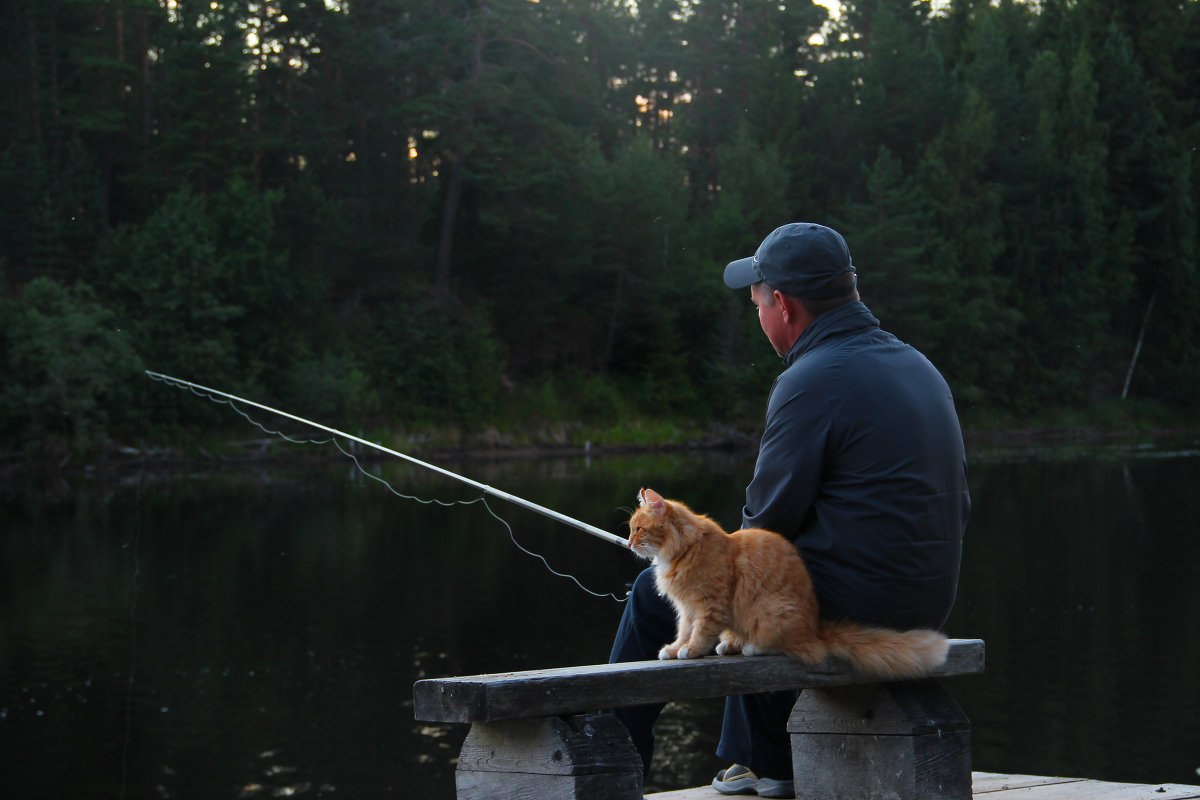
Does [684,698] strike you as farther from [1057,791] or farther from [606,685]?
[1057,791]

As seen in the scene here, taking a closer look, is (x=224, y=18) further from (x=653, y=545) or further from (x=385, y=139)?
(x=653, y=545)

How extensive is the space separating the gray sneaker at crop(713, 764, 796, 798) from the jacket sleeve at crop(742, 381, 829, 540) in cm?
68

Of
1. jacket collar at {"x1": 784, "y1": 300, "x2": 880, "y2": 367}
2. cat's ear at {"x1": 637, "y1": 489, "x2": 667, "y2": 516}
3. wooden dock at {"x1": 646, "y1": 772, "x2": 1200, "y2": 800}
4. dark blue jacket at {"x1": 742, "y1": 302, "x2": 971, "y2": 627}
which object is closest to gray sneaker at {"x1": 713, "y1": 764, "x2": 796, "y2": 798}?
wooden dock at {"x1": 646, "y1": 772, "x2": 1200, "y2": 800}

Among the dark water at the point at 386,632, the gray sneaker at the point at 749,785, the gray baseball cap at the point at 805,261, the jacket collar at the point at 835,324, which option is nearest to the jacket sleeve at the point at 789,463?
the jacket collar at the point at 835,324

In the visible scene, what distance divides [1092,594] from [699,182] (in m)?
34.6

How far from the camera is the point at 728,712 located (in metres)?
3.31

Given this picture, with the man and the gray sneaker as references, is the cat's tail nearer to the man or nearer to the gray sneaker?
the man

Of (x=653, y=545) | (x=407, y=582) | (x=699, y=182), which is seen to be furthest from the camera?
(x=699, y=182)

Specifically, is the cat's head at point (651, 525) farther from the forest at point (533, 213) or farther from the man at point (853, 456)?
the forest at point (533, 213)

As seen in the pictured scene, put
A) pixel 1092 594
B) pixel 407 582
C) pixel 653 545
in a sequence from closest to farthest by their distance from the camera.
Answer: pixel 653 545
pixel 1092 594
pixel 407 582

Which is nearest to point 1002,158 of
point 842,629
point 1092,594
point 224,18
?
point 224,18

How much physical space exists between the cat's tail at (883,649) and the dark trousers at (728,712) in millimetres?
423

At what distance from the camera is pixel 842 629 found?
9.09 feet

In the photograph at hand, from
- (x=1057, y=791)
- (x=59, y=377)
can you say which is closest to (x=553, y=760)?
(x=1057, y=791)
